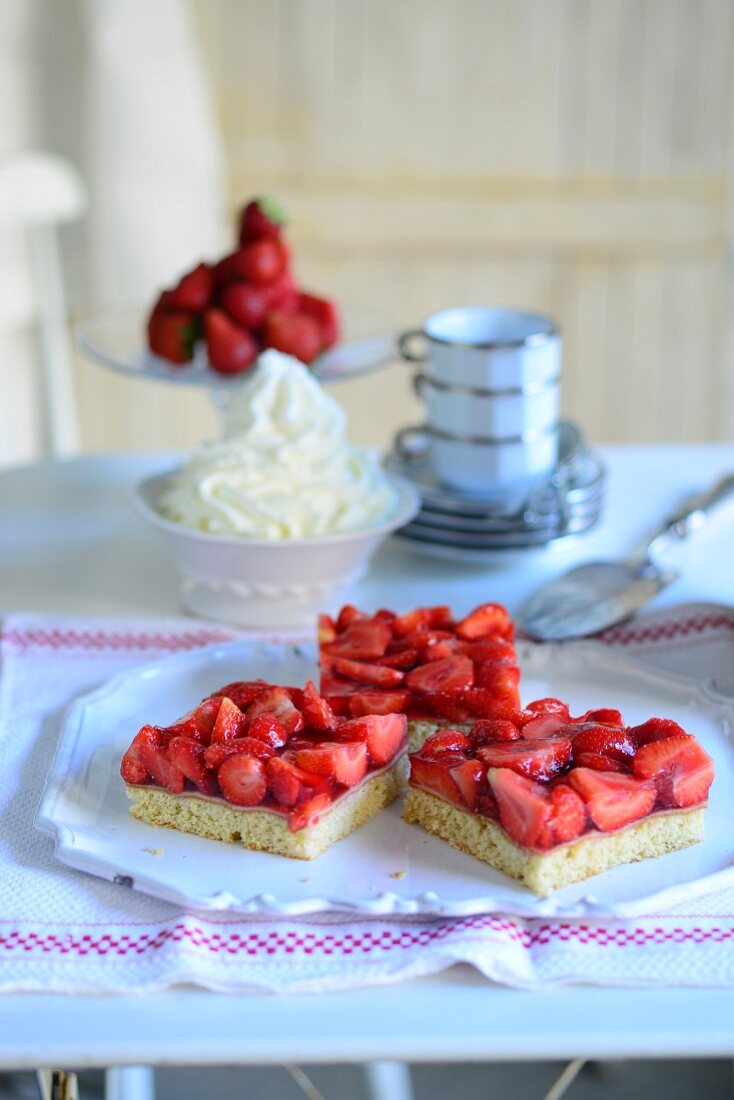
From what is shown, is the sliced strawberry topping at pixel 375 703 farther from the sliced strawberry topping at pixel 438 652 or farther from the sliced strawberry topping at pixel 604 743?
the sliced strawberry topping at pixel 604 743

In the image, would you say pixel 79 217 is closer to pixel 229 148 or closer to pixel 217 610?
pixel 229 148

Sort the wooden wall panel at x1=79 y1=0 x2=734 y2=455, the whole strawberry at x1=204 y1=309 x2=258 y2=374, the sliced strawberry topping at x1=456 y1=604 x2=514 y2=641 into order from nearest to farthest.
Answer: the sliced strawberry topping at x1=456 y1=604 x2=514 y2=641 → the whole strawberry at x1=204 y1=309 x2=258 y2=374 → the wooden wall panel at x1=79 y1=0 x2=734 y2=455

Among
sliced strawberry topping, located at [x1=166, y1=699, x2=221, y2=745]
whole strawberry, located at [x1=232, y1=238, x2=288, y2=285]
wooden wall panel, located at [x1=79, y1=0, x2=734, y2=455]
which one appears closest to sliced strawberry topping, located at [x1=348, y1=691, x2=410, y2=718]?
sliced strawberry topping, located at [x1=166, y1=699, x2=221, y2=745]

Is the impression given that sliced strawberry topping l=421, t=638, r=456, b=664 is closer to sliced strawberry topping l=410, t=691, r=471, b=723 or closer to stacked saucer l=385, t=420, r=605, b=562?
sliced strawberry topping l=410, t=691, r=471, b=723

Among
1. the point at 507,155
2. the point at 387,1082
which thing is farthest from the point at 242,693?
the point at 507,155

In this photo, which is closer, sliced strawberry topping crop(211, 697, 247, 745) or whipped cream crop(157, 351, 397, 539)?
sliced strawberry topping crop(211, 697, 247, 745)

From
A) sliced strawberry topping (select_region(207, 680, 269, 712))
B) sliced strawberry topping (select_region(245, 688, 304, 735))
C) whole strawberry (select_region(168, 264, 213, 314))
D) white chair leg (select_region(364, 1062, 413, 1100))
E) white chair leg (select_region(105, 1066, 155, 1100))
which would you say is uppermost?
whole strawberry (select_region(168, 264, 213, 314))

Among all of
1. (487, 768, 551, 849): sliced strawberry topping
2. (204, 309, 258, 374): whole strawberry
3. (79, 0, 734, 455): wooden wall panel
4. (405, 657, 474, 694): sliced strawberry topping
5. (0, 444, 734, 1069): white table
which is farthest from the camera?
(79, 0, 734, 455): wooden wall panel

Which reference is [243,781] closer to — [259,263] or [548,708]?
[548,708]

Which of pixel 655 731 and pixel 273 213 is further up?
pixel 273 213
